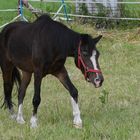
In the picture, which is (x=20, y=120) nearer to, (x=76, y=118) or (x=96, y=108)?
(x=76, y=118)

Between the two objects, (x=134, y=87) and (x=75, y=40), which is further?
(x=134, y=87)

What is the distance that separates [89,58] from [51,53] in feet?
1.65

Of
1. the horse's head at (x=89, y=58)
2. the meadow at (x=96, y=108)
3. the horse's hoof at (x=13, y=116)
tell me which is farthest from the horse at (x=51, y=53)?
the meadow at (x=96, y=108)

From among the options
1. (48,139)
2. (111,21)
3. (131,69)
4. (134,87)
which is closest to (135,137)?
(48,139)

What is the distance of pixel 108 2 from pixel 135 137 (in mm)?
9840

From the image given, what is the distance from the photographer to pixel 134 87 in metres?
9.53

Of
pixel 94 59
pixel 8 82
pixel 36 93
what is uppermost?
pixel 94 59

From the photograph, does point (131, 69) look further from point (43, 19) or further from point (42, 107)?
point (43, 19)

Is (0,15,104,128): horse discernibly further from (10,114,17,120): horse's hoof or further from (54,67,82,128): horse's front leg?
(10,114,17,120): horse's hoof

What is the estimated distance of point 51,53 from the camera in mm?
6961

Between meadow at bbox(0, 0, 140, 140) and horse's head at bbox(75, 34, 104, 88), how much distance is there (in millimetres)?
614

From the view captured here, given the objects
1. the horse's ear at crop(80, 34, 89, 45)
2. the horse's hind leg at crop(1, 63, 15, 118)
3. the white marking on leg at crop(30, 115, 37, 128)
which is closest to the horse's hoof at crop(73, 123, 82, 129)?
the white marking on leg at crop(30, 115, 37, 128)

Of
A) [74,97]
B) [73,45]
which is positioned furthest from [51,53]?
[74,97]

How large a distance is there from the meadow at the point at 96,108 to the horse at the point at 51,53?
0.91ft
